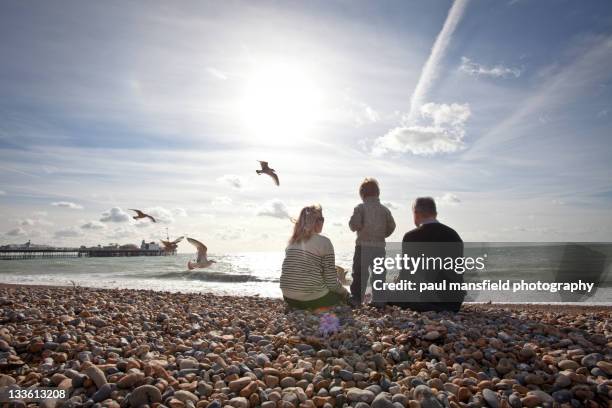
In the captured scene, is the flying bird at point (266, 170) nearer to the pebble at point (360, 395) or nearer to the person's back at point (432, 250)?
the person's back at point (432, 250)

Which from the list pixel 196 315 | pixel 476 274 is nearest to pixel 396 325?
pixel 196 315

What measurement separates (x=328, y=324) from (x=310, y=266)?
91 cm

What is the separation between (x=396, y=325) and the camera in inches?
171

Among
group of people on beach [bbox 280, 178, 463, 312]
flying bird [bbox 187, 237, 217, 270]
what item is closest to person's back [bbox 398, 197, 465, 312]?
group of people on beach [bbox 280, 178, 463, 312]

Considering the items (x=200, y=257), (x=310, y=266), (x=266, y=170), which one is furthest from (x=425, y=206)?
(x=200, y=257)

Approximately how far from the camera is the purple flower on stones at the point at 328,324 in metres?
4.20

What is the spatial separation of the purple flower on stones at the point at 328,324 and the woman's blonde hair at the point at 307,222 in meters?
1.08

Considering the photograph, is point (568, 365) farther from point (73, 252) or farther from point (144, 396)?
point (73, 252)

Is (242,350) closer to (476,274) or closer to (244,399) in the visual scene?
(244,399)

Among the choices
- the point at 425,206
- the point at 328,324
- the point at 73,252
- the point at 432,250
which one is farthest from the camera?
the point at 73,252

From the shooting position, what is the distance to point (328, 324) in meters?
4.50

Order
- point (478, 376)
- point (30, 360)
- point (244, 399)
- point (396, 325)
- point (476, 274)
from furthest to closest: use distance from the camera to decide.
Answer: point (476, 274) < point (396, 325) < point (30, 360) < point (478, 376) < point (244, 399)

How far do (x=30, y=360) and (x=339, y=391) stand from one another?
9.75 ft

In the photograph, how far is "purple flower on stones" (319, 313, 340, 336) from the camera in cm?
420
